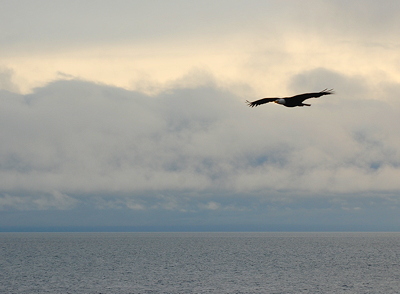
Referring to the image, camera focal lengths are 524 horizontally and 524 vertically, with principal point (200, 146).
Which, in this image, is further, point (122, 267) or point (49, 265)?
point (49, 265)

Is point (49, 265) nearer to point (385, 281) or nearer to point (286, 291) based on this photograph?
point (286, 291)

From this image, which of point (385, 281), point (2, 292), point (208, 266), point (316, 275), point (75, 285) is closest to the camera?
point (2, 292)

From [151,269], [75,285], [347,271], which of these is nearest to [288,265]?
[347,271]

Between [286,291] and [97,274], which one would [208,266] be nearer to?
[97,274]

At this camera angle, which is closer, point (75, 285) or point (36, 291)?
A: point (36, 291)

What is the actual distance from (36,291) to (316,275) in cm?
6724

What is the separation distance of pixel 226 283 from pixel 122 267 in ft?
154

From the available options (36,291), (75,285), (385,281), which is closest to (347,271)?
(385,281)

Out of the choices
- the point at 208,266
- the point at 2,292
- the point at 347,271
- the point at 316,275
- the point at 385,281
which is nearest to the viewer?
the point at 2,292

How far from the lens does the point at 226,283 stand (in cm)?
11138

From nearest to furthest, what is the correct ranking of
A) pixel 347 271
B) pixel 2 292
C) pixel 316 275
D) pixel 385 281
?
pixel 2 292 → pixel 385 281 → pixel 316 275 → pixel 347 271

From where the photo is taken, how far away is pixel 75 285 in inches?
4301

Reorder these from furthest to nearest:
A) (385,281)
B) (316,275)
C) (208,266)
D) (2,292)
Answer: (208,266)
(316,275)
(385,281)
(2,292)

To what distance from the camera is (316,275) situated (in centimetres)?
12988
